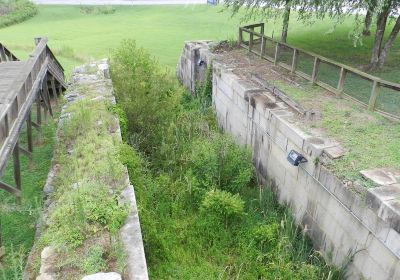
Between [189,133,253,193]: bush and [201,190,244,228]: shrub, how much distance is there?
88cm

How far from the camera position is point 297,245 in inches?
301

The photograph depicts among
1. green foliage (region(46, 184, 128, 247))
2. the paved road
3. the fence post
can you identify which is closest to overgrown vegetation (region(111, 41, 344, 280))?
green foliage (region(46, 184, 128, 247))

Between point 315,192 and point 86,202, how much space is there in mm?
4391

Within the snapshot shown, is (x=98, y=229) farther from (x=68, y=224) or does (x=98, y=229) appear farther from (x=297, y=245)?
(x=297, y=245)

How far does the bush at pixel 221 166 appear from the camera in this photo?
356 inches

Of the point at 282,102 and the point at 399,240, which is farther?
the point at 282,102

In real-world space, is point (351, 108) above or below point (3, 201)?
above

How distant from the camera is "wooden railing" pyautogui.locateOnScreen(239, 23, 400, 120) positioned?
27.7 feet

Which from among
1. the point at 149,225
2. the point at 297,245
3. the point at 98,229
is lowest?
the point at 297,245

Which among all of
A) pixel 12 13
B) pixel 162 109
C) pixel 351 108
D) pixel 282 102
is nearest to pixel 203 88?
pixel 162 109

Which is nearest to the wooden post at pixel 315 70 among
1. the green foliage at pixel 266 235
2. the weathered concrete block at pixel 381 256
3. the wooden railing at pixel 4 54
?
the green foliage at pixel 266 235

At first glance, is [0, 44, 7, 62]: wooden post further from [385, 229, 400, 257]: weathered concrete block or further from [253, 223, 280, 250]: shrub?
[385, 229, 400, 257]: weathered concrete block

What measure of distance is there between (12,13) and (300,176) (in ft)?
105

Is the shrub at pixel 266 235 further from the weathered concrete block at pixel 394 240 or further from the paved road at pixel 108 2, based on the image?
the paved road at pixel 108 2
